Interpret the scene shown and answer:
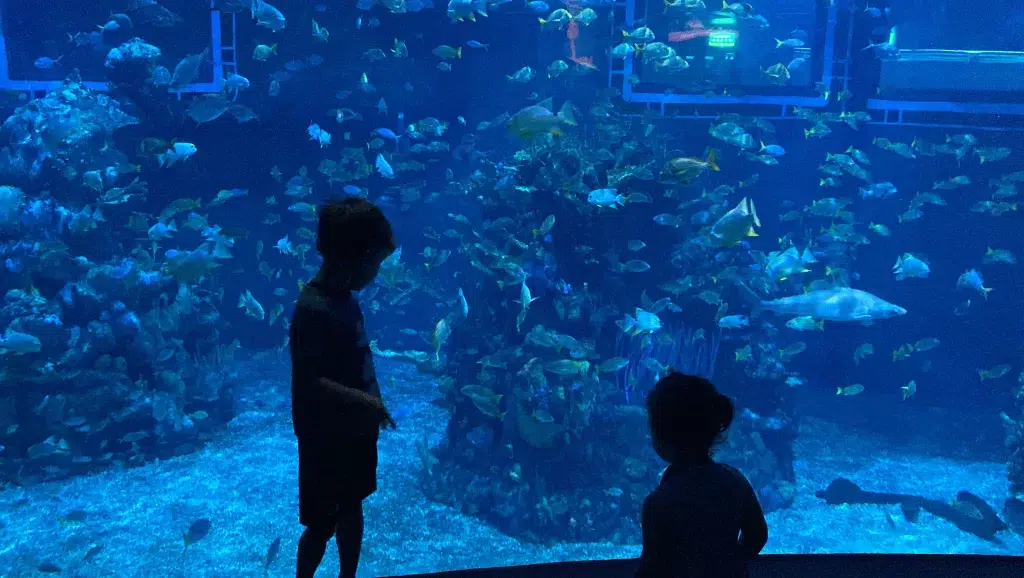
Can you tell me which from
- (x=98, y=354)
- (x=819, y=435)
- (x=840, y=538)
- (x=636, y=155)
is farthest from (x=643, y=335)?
(x=98, y=354)

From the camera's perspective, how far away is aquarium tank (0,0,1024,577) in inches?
259

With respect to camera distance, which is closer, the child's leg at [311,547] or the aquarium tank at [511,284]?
the child's leg at [311,547]

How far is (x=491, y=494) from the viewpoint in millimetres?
6652

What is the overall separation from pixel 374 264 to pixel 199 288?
9933 millimetres

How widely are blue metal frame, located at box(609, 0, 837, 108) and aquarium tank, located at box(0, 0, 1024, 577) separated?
51 mm

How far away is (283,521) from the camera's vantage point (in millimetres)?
6191

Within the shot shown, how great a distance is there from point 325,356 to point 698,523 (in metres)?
1.11

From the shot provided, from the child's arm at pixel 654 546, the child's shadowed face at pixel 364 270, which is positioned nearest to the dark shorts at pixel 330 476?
the child's shadowed face at pixel 364 270

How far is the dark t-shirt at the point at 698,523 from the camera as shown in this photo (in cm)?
160

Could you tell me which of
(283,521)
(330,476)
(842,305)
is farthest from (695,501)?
(842,305)

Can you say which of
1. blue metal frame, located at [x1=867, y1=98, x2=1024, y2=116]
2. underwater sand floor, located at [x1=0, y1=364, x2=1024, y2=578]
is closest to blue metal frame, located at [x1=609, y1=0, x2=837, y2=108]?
blue metal frame, located at [x1=867, y1=98, x2=1024, y2=116]

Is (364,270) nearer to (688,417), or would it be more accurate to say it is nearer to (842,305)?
(688,417)

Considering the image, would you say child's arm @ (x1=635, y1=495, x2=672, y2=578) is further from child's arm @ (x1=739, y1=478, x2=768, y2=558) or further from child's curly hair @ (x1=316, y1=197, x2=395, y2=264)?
child's curly hair @ (x1=316, y1=197, x2=395, y2=264)

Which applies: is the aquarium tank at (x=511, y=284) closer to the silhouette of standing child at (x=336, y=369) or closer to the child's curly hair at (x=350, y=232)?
the silhouette of standing child at (x=336, y=369)
